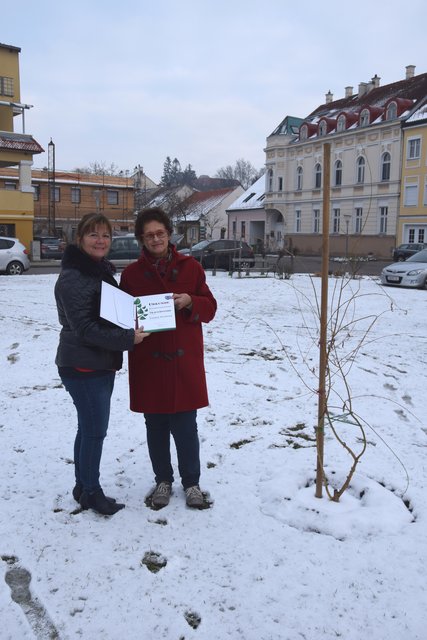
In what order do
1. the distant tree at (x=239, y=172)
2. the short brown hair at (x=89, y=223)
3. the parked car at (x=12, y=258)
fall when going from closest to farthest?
1. the short brown hair at (x=89, y=223)
2. the parked car at (x=12, y=258)
3. the distant tree at (x=239, y=172)

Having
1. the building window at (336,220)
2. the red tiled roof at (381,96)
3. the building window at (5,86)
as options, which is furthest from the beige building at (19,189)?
the red tiled roof at (381,96)

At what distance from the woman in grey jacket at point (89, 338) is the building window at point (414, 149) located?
39822mm

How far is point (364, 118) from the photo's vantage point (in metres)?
42.3

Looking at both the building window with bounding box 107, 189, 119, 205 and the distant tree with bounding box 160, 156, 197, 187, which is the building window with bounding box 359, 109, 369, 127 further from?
the distant tree with bounding box 160, 156, 197, 187

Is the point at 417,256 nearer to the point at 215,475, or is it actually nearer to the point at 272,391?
the point at 272,391

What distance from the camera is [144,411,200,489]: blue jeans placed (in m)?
3.48

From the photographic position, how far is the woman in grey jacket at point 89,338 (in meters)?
3.04

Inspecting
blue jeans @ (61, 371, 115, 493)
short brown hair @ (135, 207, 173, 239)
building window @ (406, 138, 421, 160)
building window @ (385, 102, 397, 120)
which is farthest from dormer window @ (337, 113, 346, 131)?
blue jeans @ (61, 371, 115, 493)

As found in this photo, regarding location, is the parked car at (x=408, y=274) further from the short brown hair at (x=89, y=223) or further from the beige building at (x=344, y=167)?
the beige building at (x=344, y=167)

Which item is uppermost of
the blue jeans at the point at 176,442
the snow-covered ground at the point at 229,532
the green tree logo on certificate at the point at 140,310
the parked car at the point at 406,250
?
the parked car at the point at 406,250

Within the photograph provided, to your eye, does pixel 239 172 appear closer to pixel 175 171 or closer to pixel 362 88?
pixel 175 171

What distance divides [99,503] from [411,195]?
39.7m

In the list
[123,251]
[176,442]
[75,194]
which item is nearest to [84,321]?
[176,442]

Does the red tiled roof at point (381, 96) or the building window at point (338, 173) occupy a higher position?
the red tiled roof at point (381, 96)
